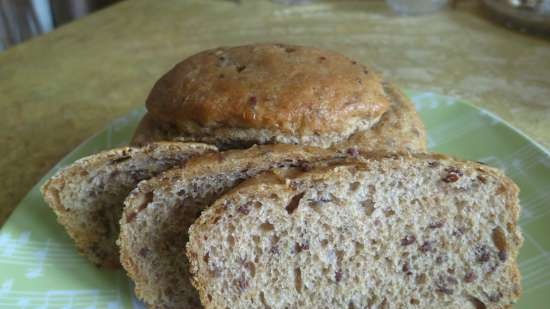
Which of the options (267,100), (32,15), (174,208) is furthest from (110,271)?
(32,15)

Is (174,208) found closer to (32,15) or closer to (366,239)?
(366,239)

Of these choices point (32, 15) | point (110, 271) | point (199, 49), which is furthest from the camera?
point (32, 15)

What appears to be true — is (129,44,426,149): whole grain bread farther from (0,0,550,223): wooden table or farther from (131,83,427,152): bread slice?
(0,0,550,223): wooden table

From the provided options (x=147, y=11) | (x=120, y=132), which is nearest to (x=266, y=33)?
(x=147, y=11)

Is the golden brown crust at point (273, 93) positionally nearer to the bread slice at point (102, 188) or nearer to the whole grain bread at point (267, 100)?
the whole grain bread at point (267, 100)

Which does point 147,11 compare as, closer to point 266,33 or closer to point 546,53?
point 266,33

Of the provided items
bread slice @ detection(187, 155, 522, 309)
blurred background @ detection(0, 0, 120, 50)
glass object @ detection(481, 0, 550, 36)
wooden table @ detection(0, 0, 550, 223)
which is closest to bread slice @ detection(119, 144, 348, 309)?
bread slice @ detection(187, 155, 522, 309)
